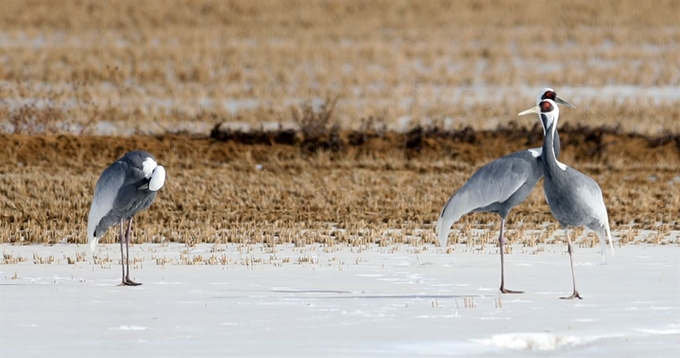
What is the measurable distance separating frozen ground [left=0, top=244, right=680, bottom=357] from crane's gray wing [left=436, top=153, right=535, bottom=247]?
→ 0.70 m

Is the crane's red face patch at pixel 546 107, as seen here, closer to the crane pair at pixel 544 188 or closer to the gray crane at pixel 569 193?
the crane pair at pixel 544 188

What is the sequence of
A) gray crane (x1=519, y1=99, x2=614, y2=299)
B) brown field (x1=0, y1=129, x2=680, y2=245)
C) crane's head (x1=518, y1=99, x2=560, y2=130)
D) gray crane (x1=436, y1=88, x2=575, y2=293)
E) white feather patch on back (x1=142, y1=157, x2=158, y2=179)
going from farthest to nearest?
brown field (x1=0, y1=129, x2=680, y2=245) < white feather patch on back (x1=142, y1=157, x2=158, y2=179) < gray crane (x1=436, y1=88, x2=575, y2=293) < crane's head (x1=518, y1=99, x2=560, y2=130) < gray crane (x1=519, y1=99, x2=614, y2=299)

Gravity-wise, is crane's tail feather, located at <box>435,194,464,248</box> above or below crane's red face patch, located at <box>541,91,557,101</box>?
below

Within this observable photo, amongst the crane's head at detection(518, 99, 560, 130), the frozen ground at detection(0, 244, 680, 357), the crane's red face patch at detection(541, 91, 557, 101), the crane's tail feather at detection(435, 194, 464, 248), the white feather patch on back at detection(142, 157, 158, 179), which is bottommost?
the frozen ground at detection(0, 244, 680, 357)

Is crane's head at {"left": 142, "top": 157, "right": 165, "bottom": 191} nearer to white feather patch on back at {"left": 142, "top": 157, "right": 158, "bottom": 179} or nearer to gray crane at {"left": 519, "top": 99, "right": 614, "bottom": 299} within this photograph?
white feather patch on back at {"left": 142, "top": 157, "right": 158, "bottom": 179}

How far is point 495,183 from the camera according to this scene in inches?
449

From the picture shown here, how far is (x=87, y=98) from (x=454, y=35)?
19.9 metres

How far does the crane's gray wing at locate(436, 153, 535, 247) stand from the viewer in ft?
37.2

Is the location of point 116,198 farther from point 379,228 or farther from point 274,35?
point 274,35

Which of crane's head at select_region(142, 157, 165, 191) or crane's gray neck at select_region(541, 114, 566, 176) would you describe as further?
crane's head at select_region(142, 157, 165, 191)

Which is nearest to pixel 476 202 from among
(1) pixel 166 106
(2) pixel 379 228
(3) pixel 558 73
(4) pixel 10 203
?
(2) pixel 379 228

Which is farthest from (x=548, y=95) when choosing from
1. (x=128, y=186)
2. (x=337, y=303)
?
(x=128, y=186)

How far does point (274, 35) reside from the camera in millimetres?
52781

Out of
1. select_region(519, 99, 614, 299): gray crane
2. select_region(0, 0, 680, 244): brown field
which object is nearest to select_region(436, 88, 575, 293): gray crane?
select_region(519, 99, 614, 299): gray crane
